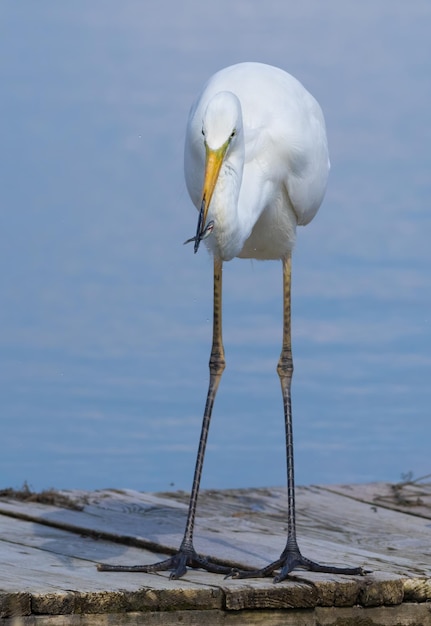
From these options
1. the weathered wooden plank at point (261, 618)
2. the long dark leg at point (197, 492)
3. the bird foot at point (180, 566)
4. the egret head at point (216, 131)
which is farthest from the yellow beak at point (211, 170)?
the weathered wooden plank at point (261, 618)

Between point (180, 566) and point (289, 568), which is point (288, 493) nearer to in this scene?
point (289, 568)

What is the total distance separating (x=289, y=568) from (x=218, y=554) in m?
0.48

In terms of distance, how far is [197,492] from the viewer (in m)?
5.36

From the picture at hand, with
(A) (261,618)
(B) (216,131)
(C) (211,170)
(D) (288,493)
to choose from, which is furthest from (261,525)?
(B) (216,131)

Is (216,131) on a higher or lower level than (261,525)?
higher

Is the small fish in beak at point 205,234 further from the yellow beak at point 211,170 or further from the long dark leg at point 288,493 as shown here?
the long dark leg at point 288,493

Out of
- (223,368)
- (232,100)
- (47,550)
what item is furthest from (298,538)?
(232,100)

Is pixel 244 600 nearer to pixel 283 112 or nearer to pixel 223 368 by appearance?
pixel 223 368

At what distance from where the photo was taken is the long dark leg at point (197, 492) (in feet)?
16.0

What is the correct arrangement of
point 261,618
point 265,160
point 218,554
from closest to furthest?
point 261,618 < point 218,554 < point 265,160

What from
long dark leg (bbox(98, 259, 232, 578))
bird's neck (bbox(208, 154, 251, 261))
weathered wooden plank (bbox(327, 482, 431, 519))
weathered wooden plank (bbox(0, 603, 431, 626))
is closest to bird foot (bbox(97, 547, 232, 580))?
long dark leg (bbox(98, 259, 232, 578))

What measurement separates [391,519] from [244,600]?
2.49m

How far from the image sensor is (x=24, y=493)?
684cm

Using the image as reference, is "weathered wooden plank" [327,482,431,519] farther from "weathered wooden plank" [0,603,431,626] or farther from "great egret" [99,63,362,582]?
"weathered wooden plank" [0,603,431,626]
